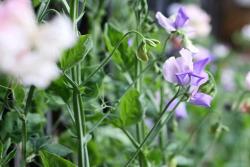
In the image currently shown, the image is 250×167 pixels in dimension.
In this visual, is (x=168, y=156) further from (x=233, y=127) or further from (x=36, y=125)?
(x=233, y=127)

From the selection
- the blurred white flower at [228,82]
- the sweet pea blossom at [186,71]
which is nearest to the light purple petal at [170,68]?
the sweet pea blossom at [186,71]

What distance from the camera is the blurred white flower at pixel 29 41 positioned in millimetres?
342

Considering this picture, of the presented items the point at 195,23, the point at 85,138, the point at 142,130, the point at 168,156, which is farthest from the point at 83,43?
the point at 195,23

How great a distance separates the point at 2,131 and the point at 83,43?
0.17 meters

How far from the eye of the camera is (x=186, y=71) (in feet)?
1.90

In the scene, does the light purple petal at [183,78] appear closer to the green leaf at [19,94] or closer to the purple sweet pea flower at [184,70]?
the purple sweet pea flower at [184,70]

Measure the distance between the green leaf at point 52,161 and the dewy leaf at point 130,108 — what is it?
124mm

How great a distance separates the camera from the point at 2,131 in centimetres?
64

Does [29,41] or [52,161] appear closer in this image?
[29,41]

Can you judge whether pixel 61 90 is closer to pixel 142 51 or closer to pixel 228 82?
pixel 142 51

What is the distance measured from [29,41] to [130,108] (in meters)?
0.34

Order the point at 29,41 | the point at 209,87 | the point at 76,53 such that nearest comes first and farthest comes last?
the point at 29,41 < the point at 76,53 < the point at 209,87

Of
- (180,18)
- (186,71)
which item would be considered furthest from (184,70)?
(180,18)

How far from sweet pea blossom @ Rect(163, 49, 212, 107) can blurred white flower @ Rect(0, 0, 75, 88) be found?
0.78ft
